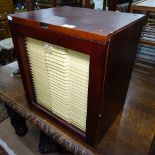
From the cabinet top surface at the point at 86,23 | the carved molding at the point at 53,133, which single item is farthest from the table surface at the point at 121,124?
the cabinet top surface at the point at 86,23

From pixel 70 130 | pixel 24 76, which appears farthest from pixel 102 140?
pixel 24 76

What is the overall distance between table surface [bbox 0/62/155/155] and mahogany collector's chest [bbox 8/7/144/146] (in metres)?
0.03

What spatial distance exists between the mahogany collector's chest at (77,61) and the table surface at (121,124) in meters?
0.03

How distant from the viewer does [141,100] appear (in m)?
0.69

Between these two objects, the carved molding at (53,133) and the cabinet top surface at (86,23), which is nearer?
the cabinet top surface at (86,23)

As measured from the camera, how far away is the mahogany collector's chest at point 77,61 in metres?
0.37

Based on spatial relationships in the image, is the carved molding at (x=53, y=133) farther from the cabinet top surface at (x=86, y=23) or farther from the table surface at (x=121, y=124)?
the cabinet top surface at (x=86, y=23)

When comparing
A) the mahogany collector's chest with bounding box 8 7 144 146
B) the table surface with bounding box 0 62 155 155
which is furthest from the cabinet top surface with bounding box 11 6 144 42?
the table surface with bounding box 0 62 155 155

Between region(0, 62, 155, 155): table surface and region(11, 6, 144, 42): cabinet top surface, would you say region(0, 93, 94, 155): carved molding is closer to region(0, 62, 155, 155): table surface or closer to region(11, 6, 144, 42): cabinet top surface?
region(0, 62, 155, 155): table surface

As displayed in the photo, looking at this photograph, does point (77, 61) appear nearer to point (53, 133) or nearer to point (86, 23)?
point (86, 23)

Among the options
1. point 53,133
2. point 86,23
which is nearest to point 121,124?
point 53,133

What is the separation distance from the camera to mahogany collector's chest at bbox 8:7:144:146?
1.20ft

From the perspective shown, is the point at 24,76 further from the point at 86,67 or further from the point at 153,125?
the point at 153,125

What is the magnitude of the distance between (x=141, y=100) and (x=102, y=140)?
26cm
